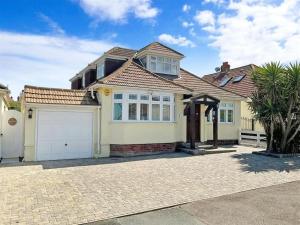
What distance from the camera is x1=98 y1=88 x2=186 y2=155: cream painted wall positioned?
14125mm

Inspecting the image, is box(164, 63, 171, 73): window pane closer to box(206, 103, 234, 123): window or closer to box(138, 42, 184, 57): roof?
box(138, 42, 184, 57): roof

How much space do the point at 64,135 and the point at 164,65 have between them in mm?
8842

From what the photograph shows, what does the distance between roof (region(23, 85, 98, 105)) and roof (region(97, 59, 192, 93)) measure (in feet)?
4.49

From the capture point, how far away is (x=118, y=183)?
8.62 m

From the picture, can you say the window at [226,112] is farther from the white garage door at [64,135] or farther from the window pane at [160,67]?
the white garage door at [64,135]

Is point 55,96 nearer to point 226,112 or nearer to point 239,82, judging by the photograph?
point 226,112

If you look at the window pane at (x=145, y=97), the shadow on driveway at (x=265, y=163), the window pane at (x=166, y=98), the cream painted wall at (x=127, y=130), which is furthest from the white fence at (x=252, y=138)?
the window pane at (x=145, y=97)

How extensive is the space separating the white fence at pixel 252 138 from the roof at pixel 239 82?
5.70 metres

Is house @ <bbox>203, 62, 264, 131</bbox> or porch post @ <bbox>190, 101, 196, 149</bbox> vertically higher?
house @ <bbox>203, 62, 264, 131</bbox>

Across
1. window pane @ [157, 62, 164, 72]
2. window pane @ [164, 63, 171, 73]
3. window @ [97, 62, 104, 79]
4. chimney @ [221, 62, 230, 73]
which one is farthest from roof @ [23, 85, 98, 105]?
chimney @ [221, 62, 230, 73]

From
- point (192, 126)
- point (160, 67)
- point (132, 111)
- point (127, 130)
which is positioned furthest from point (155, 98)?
point (160, 67)

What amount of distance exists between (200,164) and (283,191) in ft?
14.4

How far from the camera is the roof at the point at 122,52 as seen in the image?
19.8 metres

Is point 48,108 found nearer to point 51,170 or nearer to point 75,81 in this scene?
point 51,170
